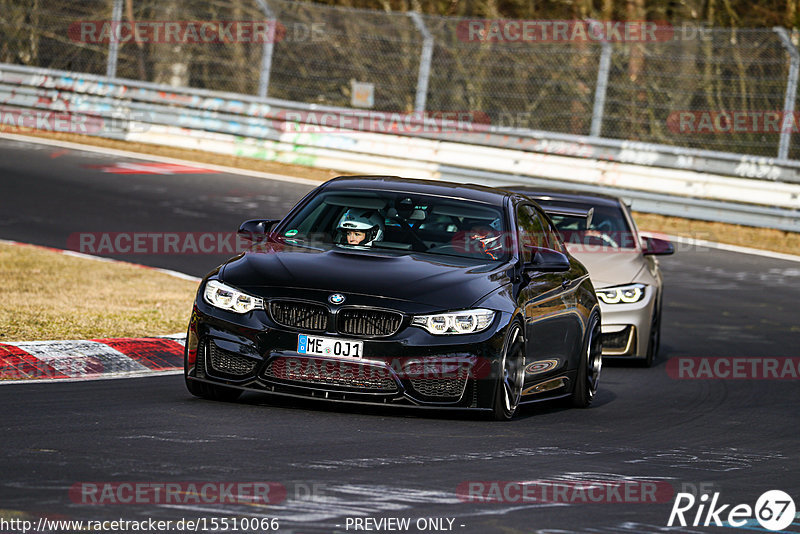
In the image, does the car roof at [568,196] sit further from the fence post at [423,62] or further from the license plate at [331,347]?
the fence post at [423,62]

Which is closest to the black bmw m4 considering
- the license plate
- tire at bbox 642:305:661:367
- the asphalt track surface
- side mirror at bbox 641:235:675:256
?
the license plate

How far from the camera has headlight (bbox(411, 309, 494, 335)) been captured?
7.68 meters

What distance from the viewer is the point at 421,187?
923 cm

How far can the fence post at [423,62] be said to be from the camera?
23.5 meters

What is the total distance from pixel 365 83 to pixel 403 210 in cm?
1544

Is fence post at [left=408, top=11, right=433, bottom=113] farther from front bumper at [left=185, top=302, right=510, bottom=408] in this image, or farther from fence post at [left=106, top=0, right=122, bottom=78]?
front bumper at [left=185, top=302, right=510, bottom=408]

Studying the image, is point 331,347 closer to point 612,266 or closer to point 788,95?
point 612,266

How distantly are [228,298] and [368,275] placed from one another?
78cm

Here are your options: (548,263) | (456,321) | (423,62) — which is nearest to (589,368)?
(548,263)

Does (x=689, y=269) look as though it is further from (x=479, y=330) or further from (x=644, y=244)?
(x=479, y=330)

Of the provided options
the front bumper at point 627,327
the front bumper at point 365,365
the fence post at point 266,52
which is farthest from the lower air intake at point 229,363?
the fence post at point 266,52

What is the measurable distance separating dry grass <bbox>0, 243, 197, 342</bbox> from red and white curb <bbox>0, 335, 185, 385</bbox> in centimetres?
36

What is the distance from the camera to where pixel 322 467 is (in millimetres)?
6316

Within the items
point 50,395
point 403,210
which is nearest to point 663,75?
point 403,210
